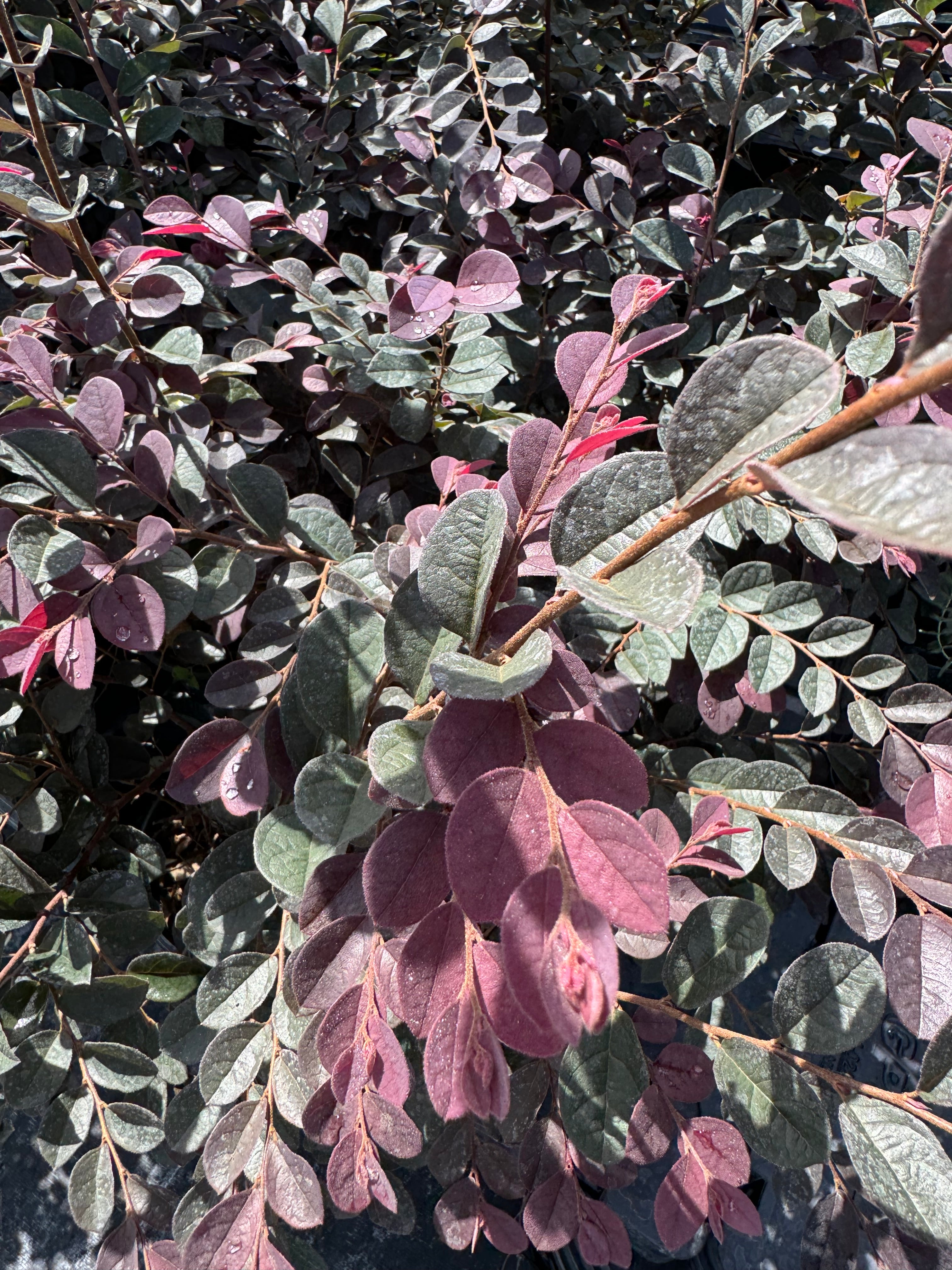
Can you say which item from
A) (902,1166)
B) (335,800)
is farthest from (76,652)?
(902,1166)

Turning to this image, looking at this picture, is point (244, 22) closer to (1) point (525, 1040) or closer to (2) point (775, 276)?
(2) point (775, 276)

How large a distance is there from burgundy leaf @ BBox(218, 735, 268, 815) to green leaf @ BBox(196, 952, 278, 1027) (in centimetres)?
14

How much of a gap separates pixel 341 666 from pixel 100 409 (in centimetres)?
34

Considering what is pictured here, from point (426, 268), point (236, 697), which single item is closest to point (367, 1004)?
point (236, 697)

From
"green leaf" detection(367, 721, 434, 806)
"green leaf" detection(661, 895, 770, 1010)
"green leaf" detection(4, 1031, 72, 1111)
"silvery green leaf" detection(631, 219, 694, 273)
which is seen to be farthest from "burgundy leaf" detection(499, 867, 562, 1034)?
"silvery green leaf" detection(631, 219, 694, 273)

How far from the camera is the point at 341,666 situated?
2.08 ft

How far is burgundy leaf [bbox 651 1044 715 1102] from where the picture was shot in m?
0.67

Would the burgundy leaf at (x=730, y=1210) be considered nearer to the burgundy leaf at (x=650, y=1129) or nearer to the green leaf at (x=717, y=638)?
the burgundy leaf at (x=650, y=1129)

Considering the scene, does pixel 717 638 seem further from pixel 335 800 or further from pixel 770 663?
pixel 335 800

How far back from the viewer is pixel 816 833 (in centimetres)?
74

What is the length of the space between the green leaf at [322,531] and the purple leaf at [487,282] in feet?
0.87

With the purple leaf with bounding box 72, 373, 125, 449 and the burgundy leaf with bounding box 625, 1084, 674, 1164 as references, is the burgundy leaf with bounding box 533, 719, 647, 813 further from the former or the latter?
the purple leaf with bounding box 72, 373, 125, 449

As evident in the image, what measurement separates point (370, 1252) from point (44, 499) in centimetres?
126

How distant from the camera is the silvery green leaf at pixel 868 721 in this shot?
93cm
